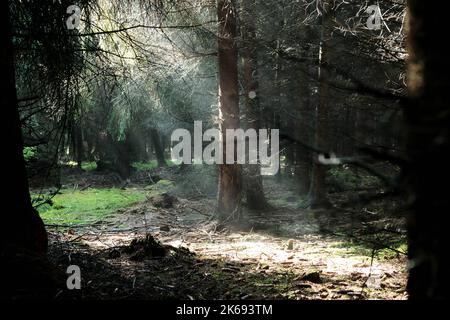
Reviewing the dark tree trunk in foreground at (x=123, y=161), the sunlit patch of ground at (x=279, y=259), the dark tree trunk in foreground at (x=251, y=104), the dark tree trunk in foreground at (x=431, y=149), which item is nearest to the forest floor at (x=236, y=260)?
the sunlit patch of ground at (x=279, y=259)

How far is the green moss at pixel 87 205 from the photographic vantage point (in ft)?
42.1

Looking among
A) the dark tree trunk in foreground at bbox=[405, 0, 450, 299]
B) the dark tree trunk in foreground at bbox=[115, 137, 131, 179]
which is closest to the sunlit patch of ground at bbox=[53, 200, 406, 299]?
the dark tree trunk in foreground at bbox=[405, 0, 450, 299]

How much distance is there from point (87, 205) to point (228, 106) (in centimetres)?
805

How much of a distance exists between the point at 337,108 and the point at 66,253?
1179 centimetres

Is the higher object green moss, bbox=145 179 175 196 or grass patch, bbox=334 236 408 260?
green moss, bbox=145 179 175 196

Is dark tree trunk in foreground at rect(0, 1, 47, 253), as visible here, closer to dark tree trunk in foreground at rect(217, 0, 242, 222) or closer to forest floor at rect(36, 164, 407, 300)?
forest floor at rect(36, 164, 407, 300)

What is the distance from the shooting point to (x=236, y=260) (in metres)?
7.28

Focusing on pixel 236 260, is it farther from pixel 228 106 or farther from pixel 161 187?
pixel 161 187

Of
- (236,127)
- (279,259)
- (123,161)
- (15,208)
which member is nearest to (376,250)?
(279,259)

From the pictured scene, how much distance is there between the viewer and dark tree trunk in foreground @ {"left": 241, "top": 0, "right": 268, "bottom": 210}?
37.8 feet

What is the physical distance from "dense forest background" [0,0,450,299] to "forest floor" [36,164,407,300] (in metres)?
0.05

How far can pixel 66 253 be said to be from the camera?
607cm
